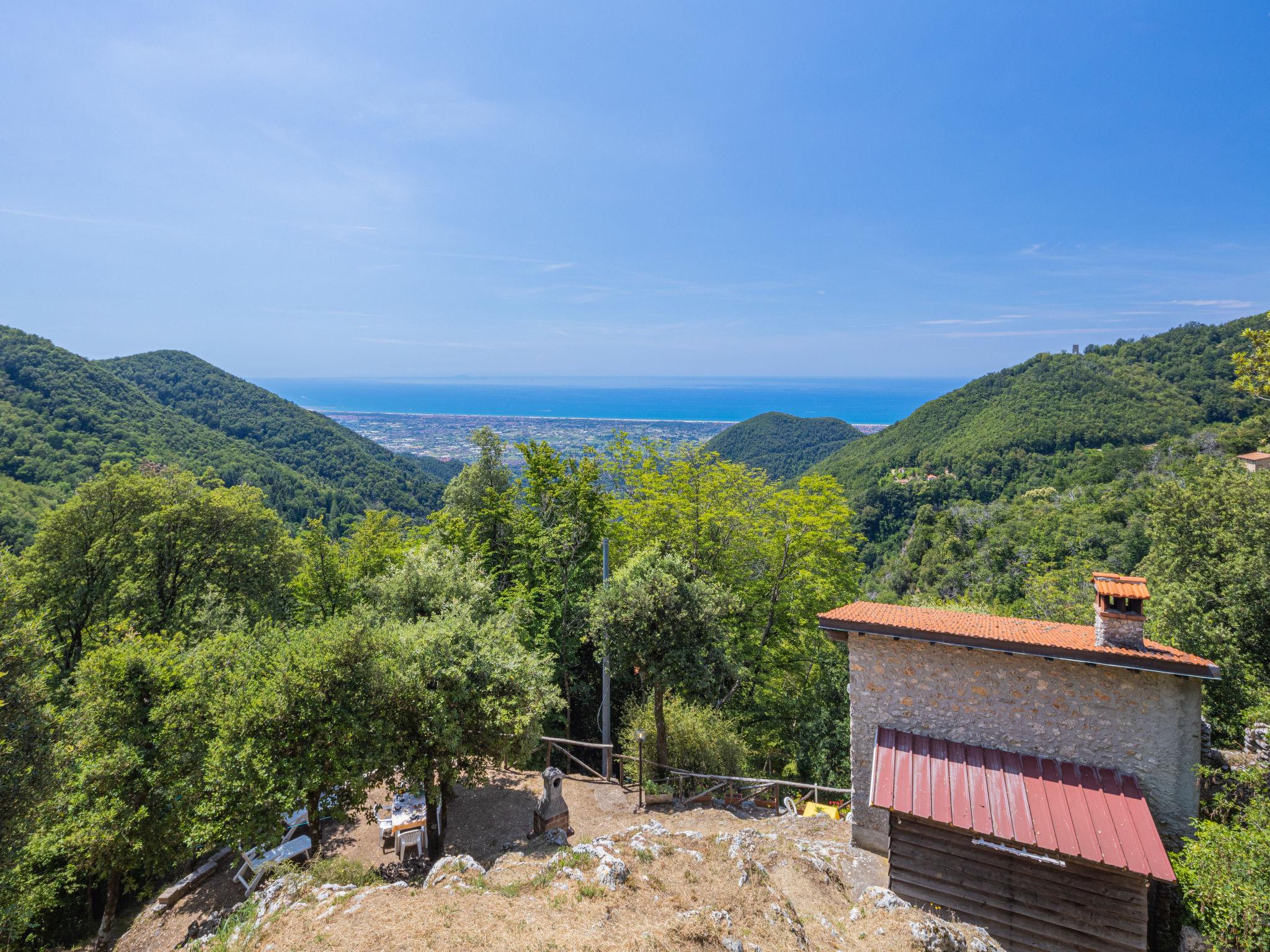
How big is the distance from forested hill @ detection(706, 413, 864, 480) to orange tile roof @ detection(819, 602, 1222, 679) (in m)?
102

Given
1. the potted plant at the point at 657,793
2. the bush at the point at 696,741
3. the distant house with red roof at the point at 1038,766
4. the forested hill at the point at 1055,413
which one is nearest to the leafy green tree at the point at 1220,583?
the distant house with red roof at the point at 1038,766

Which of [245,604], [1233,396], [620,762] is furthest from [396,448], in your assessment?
[1233,396]

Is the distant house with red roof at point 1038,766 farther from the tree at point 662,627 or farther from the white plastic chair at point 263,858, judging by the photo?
the white plastic chair at point 263,858

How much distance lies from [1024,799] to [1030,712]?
1250 mm

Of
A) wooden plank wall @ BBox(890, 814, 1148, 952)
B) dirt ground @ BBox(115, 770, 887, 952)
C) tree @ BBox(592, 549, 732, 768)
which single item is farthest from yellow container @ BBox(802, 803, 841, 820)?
tree @ BBox(592, 549, 732, 768)

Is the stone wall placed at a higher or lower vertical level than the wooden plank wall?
higher

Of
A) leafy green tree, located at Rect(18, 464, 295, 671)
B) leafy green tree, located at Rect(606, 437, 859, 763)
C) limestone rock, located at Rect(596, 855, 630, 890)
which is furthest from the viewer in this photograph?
leafy green tree, located at Rect(18, 464, 295, 671)

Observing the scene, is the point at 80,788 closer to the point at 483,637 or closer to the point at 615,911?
the point at 483,637

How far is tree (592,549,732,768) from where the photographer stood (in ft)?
37.7

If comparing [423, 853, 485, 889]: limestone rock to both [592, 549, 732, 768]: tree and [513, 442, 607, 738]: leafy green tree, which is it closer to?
[592, 549, 732, 768]: tree

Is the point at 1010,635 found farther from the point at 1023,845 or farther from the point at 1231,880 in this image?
the point at 1231,880

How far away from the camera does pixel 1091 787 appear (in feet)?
24.7

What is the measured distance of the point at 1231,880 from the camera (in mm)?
6223

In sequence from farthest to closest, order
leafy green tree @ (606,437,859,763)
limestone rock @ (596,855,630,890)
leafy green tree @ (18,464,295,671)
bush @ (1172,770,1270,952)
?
leafy green tree @ (18,464,295,671)
leafy green tree @ (606,437,859,763)
limestone rock @ (596,855,630,890)
bush @ (1172,770,1270,952)
